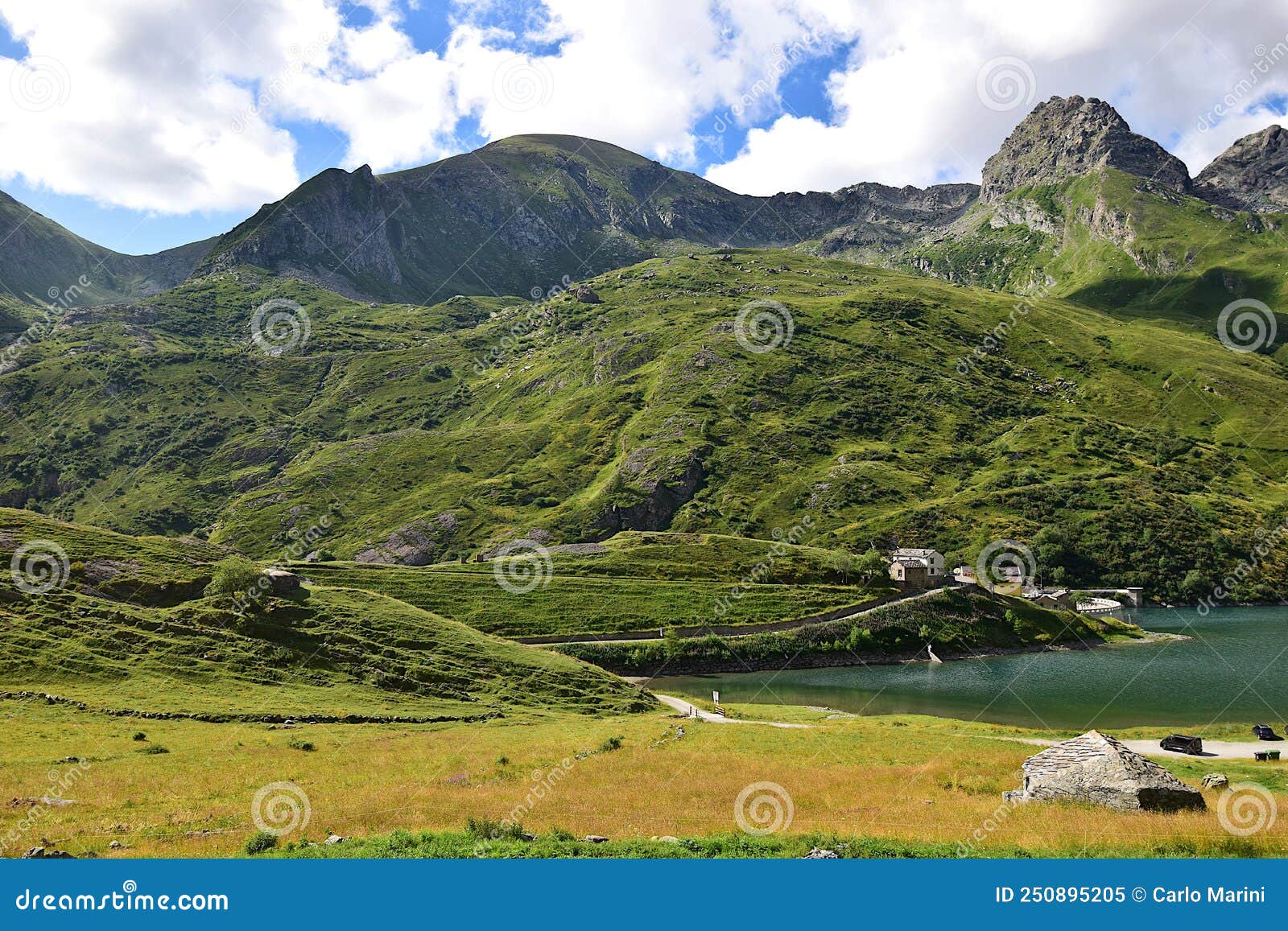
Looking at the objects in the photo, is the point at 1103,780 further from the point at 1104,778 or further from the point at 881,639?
the point at 881,639

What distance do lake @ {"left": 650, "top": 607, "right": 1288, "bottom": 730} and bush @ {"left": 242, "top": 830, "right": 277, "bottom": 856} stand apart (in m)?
62.7

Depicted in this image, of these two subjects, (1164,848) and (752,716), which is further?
(752,716)

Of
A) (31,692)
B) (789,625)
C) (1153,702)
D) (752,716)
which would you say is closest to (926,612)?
(789,625)

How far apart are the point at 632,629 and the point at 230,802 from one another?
89.6 meters

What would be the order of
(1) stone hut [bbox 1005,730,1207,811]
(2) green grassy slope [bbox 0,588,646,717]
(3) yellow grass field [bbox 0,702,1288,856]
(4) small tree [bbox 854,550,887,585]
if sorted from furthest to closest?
(4) small tree [bbox 854,550,887,585], (2) green grassy slope [bbox 0,588,646,717], (1) stone hut [bbox 1005,730,1207,811], (3) yellow grass field [bbox 0,702,1288,856]

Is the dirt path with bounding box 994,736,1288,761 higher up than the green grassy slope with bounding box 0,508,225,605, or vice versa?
the green grassy slope with bounding box 0,508,225,605

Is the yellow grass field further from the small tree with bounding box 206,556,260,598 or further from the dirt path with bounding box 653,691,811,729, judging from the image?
the small tree with bounding box 206,556,260,598

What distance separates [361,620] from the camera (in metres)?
75.3

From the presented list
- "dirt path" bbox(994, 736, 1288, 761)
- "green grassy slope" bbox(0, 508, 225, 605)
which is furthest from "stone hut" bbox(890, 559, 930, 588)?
"green grassy slope" bbox(0, 508, 225, 605)

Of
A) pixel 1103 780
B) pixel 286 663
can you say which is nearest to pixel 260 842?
pixel 1103 780

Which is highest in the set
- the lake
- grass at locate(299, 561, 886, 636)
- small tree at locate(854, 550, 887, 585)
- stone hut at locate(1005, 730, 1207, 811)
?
small tree at locate(854, 550, 887, 585)

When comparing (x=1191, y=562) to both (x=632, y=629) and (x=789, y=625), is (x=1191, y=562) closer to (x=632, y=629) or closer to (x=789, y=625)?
(x=789, y=625)

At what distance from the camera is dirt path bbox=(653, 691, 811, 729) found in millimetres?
61812

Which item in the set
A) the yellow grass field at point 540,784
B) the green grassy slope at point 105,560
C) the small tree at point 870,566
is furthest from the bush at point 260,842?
the small tree at point 870,566
